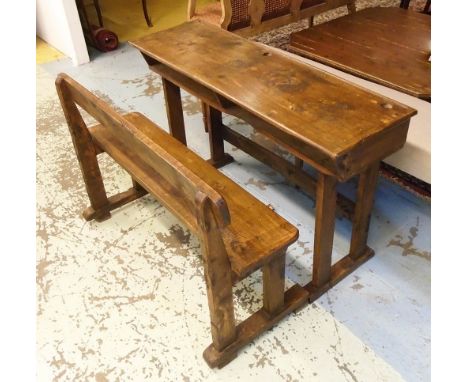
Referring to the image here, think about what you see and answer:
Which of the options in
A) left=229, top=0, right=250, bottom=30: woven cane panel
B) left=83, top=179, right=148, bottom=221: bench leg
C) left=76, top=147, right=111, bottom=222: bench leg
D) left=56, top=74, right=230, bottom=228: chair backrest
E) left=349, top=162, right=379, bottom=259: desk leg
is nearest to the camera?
left=56, top=74, right=230, bottom=228: chair backrest

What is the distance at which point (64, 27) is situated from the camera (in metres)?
3.86

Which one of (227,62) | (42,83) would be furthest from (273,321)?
(42,83)

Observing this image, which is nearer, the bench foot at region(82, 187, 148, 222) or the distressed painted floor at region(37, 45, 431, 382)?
the distressed painted floor at region(37, 45, 431, 382)

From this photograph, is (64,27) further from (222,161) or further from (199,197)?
(199,197)

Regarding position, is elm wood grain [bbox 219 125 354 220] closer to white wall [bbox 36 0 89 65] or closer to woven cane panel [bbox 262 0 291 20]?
woven cane panel [bbox 262 0 291 20]

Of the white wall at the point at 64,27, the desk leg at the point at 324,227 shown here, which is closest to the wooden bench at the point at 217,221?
the desk leg at the point at 324,227

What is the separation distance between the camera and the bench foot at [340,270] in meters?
1.81

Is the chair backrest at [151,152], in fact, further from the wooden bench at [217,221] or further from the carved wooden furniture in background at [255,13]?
the carved wooden furniture in background at [255,13]

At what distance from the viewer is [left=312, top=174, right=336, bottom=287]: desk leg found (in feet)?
5.13

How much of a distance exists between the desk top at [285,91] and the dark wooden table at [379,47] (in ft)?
1.85

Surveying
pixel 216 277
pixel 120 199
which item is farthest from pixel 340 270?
pixel 120 199

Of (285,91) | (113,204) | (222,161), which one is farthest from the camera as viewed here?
(222,161)

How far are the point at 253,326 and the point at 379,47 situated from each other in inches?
65.8

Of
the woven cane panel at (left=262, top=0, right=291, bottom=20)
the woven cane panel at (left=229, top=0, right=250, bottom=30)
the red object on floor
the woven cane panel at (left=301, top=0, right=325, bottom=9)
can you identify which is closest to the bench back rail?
the woven cane panel at (left=229, top=0, right=250, bottom=30)
